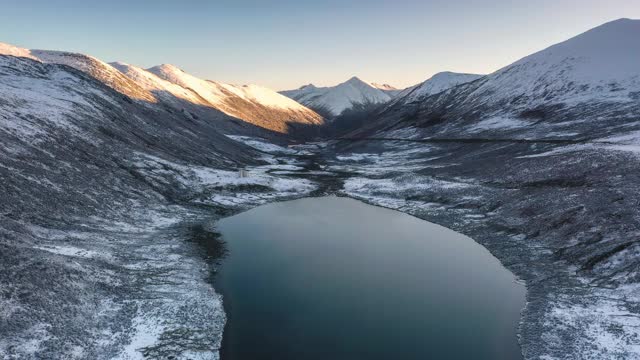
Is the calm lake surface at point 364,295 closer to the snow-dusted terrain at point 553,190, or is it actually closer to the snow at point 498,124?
the snow-dusted terrain at point 553,190

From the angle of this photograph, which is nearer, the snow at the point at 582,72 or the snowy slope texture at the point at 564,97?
the snowy slope texture at the point at 564,97

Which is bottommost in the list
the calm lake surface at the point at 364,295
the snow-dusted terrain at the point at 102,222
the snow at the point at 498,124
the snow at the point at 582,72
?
the calm lake surface at the point at 364,295

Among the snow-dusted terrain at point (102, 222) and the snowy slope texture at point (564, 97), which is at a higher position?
the snowy slope texture at point (564, 97)

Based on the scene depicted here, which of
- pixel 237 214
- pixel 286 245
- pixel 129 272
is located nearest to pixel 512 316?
pixel 286 245

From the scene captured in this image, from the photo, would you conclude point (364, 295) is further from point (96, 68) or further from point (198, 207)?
point (96, 68)

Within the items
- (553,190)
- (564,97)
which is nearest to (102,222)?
(553,190)

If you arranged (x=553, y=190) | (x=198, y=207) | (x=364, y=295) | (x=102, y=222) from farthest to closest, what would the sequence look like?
(x=198, y=207), (x=553, y=190), (x=102, y=222), (x=364, y=295)

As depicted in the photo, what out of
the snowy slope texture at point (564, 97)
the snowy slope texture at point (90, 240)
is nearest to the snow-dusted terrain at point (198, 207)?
the snowy slope texture at point (90, 240)

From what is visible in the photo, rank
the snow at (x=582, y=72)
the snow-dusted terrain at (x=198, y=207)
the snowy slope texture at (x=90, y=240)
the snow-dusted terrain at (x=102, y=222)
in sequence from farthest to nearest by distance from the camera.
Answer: the snow at (x=582, y=72) → the snow-dusted terrain at (x=198, y=207) → the snow-dusted terrain at (x=102, y=222) → the snowy slope texture at (x=90, y=240)
